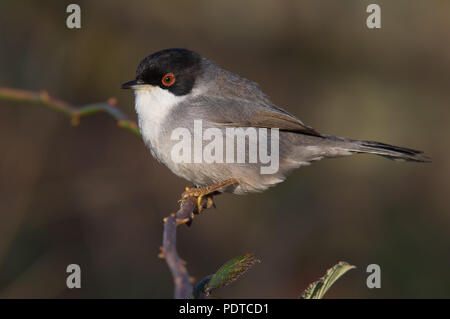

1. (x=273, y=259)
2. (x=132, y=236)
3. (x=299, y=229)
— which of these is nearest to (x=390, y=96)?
(x=299, y=229)

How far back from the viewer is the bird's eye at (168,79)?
4035 millimetres

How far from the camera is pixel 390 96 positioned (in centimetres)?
720

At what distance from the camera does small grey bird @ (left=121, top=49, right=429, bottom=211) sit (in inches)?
155

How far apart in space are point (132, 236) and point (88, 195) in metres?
0.91

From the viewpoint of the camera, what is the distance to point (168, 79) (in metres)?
4.06

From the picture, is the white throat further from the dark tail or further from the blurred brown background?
the blurred brown background

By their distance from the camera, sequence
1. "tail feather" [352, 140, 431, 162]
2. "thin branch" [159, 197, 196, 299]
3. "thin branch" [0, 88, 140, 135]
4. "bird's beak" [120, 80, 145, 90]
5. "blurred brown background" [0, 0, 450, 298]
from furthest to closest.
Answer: "blurred brown background" [0, 0, 450, 298] → "tail feather" [352, 140, 431, 162] → "bird's beak" [120, 80, 145, 90] → "thin branch" [0, 88, 140, 135] → "thin branch" [159, 197, 196, 299]

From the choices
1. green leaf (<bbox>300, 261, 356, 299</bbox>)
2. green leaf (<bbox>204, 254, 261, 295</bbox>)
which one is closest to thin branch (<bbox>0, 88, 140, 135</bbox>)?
green leaf (<bbox>204, 254, 261, 295</bbox>)

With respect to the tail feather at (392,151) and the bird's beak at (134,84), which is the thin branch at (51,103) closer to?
the bird's beak at (134,84)

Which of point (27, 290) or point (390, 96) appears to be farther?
point (390, 96)

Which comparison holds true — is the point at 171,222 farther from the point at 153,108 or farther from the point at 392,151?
the point at 392,151

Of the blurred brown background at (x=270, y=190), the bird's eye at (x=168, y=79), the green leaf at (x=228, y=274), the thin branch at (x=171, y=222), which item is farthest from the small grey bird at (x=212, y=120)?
the blurred brown background at (x=270, y=190)

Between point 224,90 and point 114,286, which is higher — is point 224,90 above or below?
above

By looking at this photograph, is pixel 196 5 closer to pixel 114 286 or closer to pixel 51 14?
pixel 51 14
